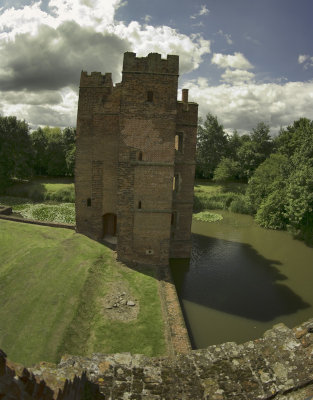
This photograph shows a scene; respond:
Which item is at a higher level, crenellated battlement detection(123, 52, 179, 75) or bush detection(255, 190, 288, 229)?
crenellated battlement detection(123, 52, 179, 75)

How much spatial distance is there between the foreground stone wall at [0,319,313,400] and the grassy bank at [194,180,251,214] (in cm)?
2993

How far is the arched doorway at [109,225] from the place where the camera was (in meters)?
19.6

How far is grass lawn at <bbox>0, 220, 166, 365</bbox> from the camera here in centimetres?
982

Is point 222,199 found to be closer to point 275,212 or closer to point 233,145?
point 275,212

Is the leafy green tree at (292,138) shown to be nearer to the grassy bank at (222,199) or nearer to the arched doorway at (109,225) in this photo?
the grassy bank at (222,199)

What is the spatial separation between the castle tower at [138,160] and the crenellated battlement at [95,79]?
6cm

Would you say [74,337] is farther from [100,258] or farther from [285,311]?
[285,311]

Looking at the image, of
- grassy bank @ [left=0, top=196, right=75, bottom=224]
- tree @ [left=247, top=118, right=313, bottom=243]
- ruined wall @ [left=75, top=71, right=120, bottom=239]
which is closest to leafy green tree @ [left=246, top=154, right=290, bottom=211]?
tree @ [left=247, top=118, right=313, bottom=243]

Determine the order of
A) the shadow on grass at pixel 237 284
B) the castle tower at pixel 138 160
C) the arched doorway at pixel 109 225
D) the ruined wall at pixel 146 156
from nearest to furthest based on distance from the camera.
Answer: the shadow on grass at pixel 237 284 → the ruined wall at pixel 146 156 → the castle tower at pixel 138 160 → the arched doorway at pixel 109 225

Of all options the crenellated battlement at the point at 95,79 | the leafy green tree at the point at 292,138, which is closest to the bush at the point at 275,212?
the leafy green tree at the point at 292,138

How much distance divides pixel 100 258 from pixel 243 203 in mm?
23908

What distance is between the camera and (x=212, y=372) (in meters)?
4.63

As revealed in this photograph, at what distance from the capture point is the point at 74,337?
33.2 feet

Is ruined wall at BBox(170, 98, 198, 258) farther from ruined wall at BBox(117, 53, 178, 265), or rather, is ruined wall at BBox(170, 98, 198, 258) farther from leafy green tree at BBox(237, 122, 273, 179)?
leafy green tree at BBox(237, 122, 273, 179)
